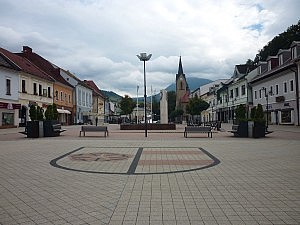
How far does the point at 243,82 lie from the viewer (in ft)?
187

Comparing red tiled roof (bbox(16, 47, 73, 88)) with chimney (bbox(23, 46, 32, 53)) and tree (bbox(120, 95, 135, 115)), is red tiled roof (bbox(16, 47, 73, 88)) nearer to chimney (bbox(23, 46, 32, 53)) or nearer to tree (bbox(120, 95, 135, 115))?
chimney (bbox(23, 46, 32, 53))

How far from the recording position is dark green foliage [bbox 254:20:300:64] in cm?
5250

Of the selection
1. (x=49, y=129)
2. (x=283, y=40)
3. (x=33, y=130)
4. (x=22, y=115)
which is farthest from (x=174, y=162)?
(x=283, y=40)

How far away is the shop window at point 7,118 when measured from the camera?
37.0 m

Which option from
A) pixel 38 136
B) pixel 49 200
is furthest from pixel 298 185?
pixel 38 136

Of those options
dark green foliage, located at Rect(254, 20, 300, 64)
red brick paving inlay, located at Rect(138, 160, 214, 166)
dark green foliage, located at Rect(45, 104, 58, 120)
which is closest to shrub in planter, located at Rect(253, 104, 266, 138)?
red brick paving inlay, located at Rect(138, 160, 214, 166)

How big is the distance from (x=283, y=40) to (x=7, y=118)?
43.2 meters

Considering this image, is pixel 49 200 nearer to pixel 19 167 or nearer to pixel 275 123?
pixel 19 167

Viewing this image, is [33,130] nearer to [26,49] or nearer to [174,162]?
[174,162]

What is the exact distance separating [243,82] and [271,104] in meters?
12.4

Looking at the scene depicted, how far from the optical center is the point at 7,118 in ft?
124

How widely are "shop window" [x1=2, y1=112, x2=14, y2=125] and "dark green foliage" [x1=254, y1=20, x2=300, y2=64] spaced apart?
41589 millimetres

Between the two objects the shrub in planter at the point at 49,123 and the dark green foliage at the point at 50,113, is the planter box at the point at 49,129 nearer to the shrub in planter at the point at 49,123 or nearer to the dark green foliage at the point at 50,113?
the shrub in planter at the point at 49,123

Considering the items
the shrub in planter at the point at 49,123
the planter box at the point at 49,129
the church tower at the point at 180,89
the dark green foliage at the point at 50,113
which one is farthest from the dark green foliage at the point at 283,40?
the church tower at the point at 180,89
